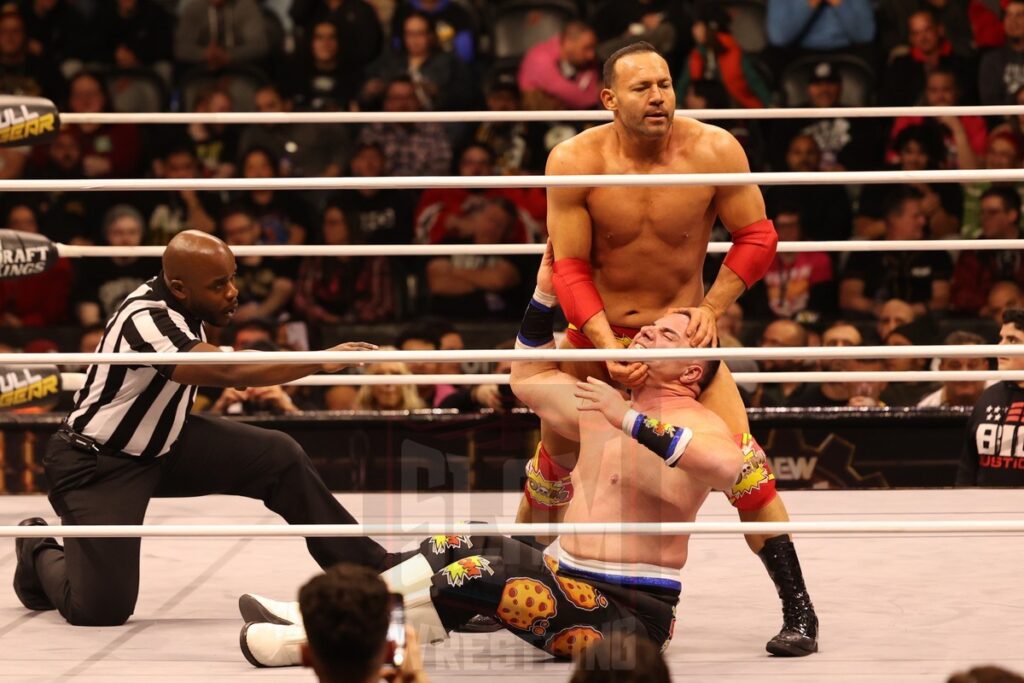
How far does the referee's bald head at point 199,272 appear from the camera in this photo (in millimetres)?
3020

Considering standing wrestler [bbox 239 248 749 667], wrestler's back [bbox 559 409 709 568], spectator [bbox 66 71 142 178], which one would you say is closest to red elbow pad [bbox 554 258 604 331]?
standing wrestler [bbox 239 248 749 667]

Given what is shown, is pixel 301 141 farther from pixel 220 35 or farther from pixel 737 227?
pixel 737 227

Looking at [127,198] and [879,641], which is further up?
[127,198]

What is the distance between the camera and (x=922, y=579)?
3.22 m

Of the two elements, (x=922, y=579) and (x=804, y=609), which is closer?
(x=804, y=609)

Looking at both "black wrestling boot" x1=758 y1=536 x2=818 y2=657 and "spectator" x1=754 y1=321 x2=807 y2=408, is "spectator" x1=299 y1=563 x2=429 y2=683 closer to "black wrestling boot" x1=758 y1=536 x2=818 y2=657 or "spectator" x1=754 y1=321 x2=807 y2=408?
"black wrestling boot" x1=758 y1=536 x2=818 y2=657

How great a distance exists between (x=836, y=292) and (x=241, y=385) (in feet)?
10.2

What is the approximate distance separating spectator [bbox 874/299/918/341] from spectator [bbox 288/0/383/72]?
2.28 m

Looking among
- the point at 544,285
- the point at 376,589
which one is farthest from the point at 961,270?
the point at 376,589

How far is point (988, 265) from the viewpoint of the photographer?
210 inches

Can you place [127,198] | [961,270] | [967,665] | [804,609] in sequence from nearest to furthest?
[967,665], [804,609], [961,270], [127,198]

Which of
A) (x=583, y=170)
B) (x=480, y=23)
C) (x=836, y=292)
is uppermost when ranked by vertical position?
(x=480, y=23)

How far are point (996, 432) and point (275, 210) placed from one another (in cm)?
285

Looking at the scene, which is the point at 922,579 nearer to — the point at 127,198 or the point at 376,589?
the point at 376,589
